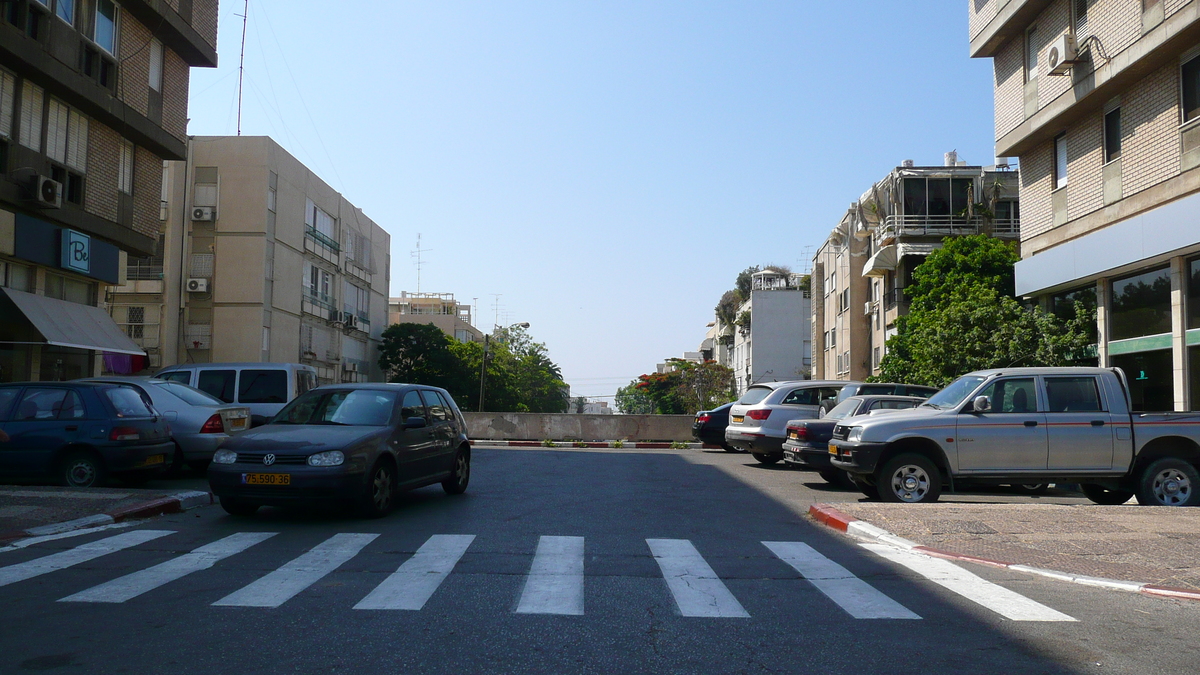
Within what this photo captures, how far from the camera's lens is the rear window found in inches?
817

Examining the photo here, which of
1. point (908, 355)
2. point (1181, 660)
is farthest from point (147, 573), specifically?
→ point (908, 355)

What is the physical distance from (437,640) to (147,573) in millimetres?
3316

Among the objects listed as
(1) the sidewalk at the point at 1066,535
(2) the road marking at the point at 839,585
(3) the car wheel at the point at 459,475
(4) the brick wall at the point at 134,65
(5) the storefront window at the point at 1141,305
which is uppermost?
(4) the brick wall at the point at 134,65

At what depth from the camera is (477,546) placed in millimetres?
9195

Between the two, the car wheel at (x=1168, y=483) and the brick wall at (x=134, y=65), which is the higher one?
the brick wall at (x=134, y=65)

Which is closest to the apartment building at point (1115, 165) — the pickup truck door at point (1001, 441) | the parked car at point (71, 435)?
the pickup truck door at point (1001, 441)

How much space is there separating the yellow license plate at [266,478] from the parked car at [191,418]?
17.0 feet

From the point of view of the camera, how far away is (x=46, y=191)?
66.5 ft

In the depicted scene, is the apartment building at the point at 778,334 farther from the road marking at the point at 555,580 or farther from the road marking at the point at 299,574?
the road marking at the point at 299,574

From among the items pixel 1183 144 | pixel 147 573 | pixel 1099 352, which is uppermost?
pixel 1183 144

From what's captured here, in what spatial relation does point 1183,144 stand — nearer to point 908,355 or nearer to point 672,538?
point 672,538

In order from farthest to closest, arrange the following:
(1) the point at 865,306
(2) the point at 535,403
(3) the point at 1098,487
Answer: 1. (2) the point at 535,403
2. (1) the point at 865,306
3. (3) the point at 1098,487

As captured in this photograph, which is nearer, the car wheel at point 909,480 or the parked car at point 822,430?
the car wheel at point 909,480

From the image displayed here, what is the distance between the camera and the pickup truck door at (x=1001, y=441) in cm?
1297
